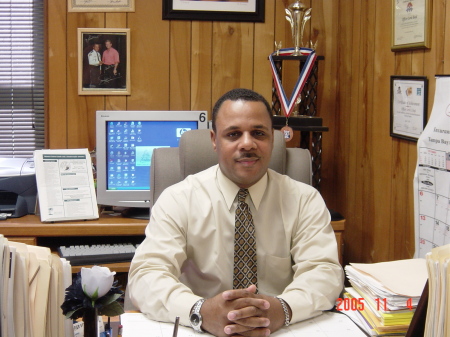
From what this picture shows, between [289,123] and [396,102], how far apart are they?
0.56 meters

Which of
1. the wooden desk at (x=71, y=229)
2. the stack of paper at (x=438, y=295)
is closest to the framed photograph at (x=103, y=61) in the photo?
the wooden desk at (x=71, y=229)

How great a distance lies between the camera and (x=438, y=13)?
79.0 inches

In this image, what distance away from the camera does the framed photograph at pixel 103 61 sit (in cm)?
299

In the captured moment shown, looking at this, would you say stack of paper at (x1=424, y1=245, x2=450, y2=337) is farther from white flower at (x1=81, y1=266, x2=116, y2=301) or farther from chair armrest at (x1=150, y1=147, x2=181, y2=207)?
chair armrest at (x1=150, y1=147, x2=181, y2=207)

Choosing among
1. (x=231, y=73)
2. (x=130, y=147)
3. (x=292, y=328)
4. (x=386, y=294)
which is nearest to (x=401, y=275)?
(x=386, y=294)

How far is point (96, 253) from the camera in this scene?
8.29 ft

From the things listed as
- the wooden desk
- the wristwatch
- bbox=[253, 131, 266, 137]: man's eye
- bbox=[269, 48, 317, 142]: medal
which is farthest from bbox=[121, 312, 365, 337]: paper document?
bbox=[269, 48, 317, 142]: medal

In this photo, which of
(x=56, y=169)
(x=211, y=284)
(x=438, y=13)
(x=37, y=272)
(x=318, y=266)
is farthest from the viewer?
(x=56, y=169)

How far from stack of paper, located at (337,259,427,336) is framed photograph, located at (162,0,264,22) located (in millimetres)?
1888

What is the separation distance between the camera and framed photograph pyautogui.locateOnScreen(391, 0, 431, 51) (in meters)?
2.07

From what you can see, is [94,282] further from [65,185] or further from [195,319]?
[65,185]

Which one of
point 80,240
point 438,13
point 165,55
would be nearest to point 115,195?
A: point 80,240

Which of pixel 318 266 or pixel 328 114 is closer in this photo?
pixel 318 266

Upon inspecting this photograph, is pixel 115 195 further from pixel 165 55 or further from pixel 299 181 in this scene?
pixel 299 181
